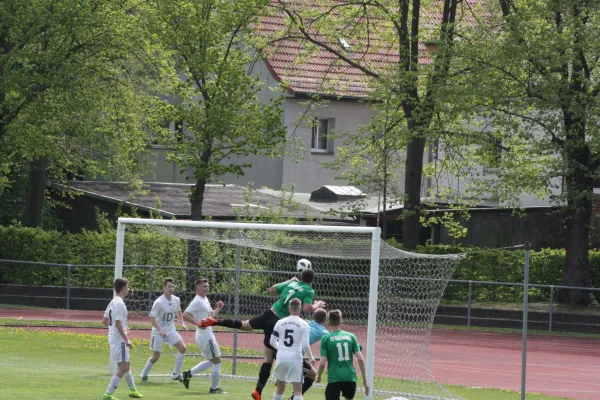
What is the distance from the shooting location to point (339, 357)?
45.2ft

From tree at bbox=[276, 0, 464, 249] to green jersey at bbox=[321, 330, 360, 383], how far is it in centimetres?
1837

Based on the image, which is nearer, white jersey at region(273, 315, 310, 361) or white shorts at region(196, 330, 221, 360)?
white jersey at region(273, 315, 310, 361)

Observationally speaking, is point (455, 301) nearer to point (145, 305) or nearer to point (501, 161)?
point (501, 161)

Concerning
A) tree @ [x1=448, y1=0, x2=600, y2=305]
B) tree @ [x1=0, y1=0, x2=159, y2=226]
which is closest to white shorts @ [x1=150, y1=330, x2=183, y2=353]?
tree @ [x1=0, y1=0, x2=159, y2=226]

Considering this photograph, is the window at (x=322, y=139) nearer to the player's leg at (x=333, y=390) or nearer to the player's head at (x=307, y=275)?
the player's head at (x=307, y=275)

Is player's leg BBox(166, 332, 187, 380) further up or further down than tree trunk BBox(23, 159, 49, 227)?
further down

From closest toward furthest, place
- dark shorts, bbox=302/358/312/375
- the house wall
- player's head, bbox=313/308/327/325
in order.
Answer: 1. dark shorts, bbox=302/358/312/375
2. player's head, bbox=313/308/327/325
3. the house wall

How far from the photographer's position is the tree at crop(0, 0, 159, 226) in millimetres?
31438

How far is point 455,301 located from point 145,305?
34.8 ft

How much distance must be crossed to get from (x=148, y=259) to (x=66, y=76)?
5.80m

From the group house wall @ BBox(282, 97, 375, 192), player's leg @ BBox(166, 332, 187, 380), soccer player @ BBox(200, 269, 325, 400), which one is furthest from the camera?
house wall @ BBox(282, 97, 375, 192)

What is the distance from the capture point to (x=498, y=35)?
31.8 meters

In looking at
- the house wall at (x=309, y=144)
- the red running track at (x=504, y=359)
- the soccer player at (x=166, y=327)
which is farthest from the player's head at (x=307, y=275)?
the house wall at (x=309, y=144)

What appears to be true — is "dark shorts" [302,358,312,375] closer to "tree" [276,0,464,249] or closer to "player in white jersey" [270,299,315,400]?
"player in white jersey" [270,299,315,400]
